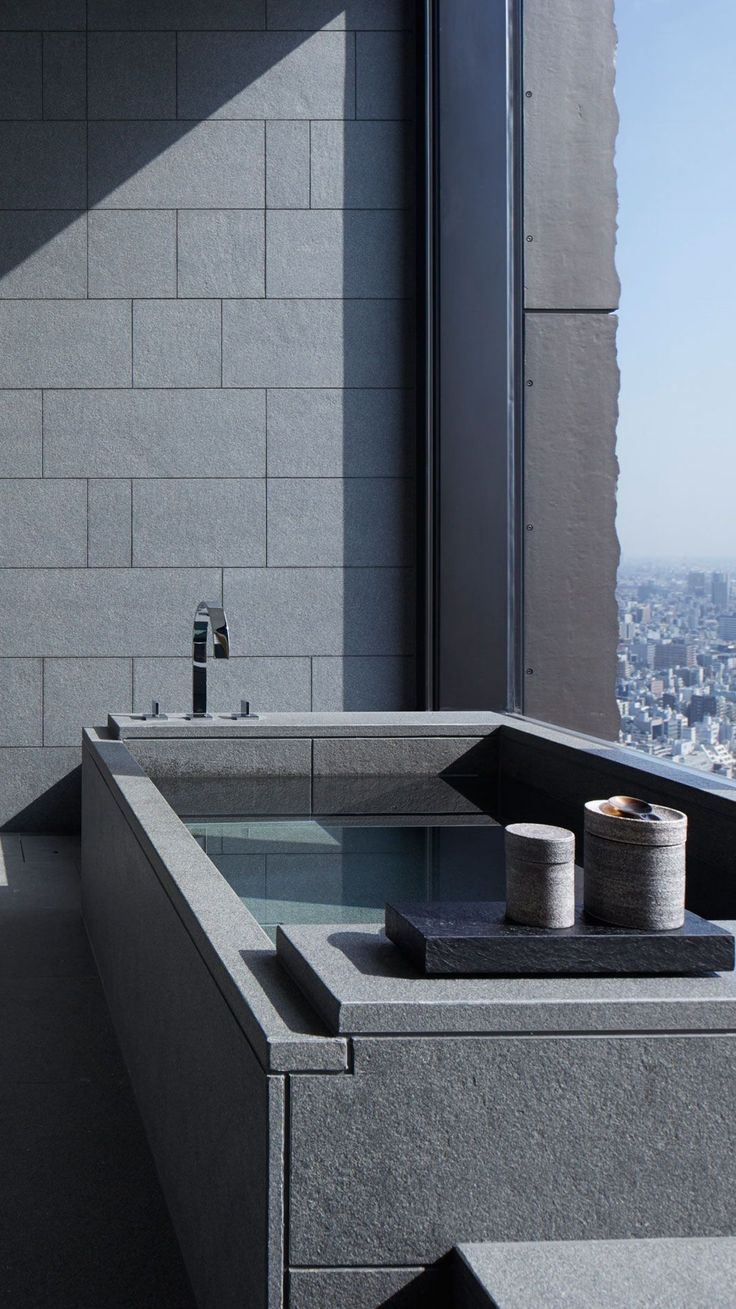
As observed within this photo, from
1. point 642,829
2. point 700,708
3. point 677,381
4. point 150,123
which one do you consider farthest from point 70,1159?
point 150,123

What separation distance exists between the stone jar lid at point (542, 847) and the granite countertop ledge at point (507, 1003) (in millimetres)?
102

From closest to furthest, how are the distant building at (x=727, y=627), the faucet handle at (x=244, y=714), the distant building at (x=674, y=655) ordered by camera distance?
the distant building at (x=727, y=627) < the distant building at (x=674, y=655) < the faucet handle at (x=244, y=714)

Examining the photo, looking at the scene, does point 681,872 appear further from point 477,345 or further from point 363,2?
point 363,2

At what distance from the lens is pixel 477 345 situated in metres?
3.65

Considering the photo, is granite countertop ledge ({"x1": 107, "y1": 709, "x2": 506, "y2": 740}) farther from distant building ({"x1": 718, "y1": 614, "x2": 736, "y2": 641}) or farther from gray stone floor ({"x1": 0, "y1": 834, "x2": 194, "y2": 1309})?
distant building ({"x1": 718, "y1": 614, "x2": 736, "y2": 641})

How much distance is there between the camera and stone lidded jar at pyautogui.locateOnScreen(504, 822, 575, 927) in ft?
3.57

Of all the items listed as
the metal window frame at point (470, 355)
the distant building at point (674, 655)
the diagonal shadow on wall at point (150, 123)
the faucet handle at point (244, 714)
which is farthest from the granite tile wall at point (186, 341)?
the distant building at point (674, 655)

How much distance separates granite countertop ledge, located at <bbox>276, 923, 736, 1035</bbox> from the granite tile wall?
10.4ft

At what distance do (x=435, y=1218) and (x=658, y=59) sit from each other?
92.1 inches

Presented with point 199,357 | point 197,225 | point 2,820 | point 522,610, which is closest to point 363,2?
point 197,225

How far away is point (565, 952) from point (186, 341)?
132 inches

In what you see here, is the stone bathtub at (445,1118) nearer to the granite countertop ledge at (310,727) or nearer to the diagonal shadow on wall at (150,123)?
the granite countertop ledge at (310,727)

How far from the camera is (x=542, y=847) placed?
1095 millimetres

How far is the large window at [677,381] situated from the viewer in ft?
7.03
